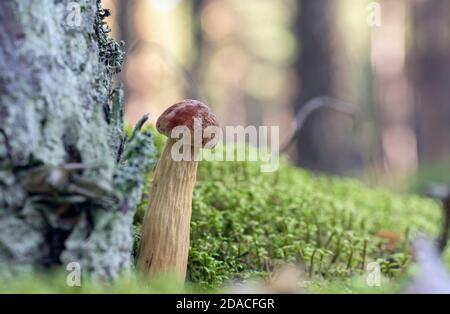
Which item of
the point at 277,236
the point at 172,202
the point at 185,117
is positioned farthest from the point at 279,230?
the point at 185,117

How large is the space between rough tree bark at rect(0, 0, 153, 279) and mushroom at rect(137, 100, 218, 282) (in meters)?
0.24

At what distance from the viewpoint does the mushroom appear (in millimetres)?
1728

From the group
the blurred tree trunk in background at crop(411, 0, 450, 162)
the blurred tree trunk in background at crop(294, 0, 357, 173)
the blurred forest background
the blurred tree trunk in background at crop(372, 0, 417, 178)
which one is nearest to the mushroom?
the blurred forest background

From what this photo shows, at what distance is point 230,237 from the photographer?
2240 millimetres

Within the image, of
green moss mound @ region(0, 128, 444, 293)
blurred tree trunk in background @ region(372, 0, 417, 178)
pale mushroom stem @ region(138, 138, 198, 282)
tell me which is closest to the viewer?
pale mushroom stem @ region(138, 138, 198, 282)

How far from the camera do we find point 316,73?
26.5 ft

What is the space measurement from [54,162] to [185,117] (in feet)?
1.57

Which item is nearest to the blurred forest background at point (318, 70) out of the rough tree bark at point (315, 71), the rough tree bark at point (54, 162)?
the rough tree bark at point (315, 71)

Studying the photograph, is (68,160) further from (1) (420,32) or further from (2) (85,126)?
(1) (420,32)

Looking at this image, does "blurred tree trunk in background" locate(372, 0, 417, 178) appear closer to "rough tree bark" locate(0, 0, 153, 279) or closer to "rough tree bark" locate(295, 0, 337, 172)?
"rough tree bark" locate(295, 0, 337, 172)

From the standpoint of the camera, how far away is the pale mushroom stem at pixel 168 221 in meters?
1.72

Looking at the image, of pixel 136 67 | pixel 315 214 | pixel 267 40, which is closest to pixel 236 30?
pixel 267 40

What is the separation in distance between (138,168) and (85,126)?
0.65 ft

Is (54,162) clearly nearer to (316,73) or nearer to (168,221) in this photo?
(168,221)
